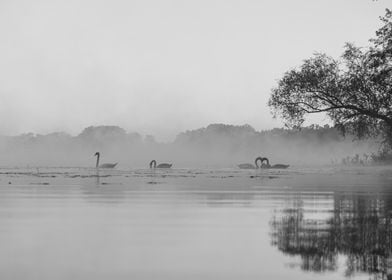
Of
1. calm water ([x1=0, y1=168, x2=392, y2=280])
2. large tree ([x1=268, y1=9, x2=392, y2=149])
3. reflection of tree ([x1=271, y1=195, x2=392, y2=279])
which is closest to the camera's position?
calm water ([x1=0, y1=168, x2=392, y2=280])

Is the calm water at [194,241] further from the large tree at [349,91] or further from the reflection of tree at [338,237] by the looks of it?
the large tree at [349,91]

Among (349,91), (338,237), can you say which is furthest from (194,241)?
(349,91)

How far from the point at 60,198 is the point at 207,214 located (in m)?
9.89

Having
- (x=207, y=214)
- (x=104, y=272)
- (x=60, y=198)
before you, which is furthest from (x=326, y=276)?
(x=60, y=198)

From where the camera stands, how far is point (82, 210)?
2308cm

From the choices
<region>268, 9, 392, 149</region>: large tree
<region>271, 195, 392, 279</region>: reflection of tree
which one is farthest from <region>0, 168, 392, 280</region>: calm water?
<region>268, 9, 392, 149</region>: large tree

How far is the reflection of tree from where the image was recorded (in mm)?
12008

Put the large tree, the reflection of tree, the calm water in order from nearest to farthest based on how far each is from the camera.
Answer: the calm water < the reflection of tree < the large tree

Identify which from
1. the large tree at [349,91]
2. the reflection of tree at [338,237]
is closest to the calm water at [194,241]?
the reflection of tree at [338,237]

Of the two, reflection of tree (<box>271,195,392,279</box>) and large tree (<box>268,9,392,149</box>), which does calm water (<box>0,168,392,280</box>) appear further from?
large tree (<box>268,9,392,149</box>)

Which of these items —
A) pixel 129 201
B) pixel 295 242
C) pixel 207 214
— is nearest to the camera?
pixel 295 242

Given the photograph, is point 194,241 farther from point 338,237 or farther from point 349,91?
point 349,91

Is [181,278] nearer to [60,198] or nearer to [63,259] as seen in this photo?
[63,259]

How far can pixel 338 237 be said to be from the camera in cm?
1564
